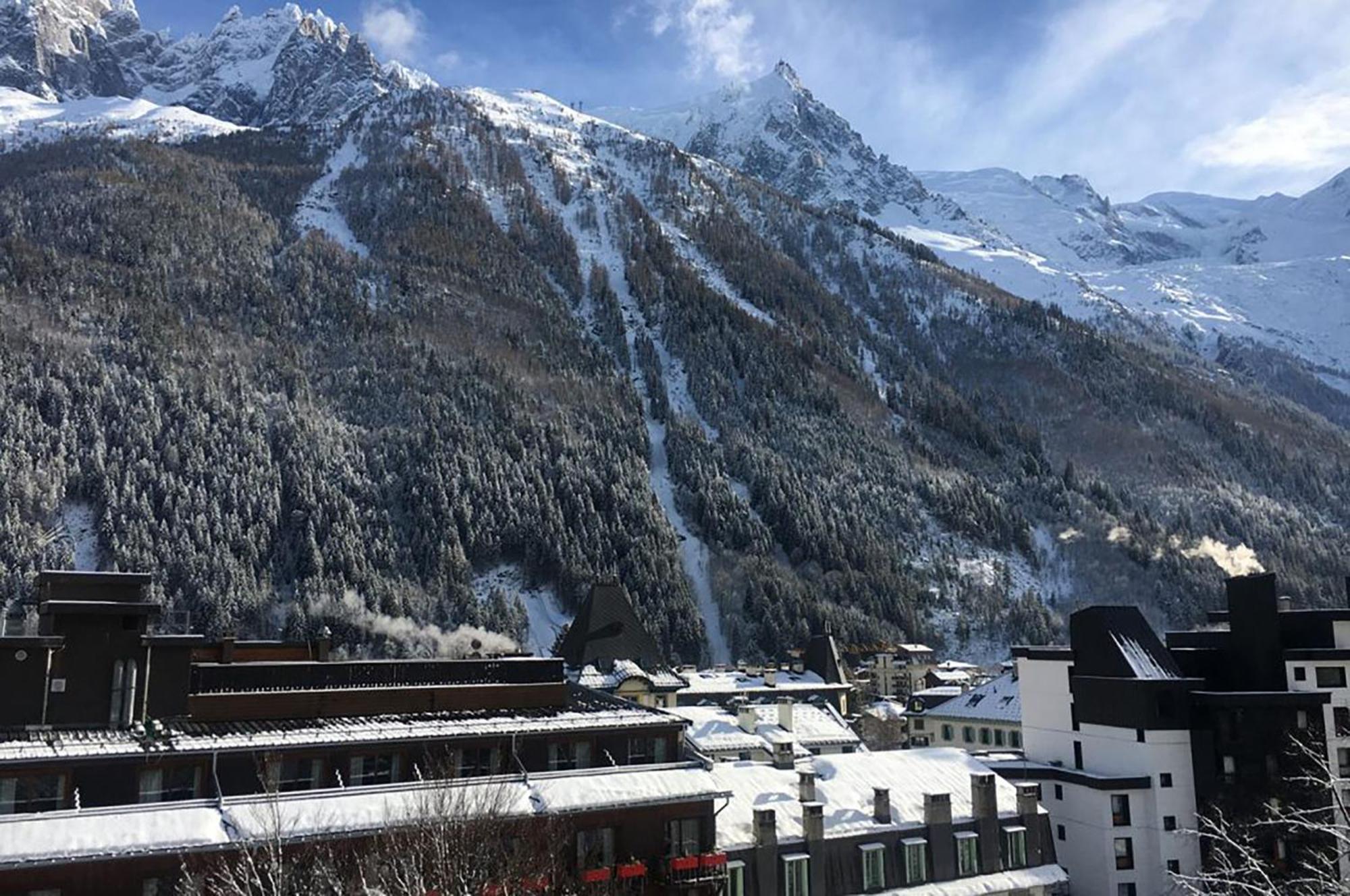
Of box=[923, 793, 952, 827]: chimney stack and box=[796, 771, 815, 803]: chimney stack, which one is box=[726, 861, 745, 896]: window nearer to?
box=[796, 771, 815, 803]: chimney stack

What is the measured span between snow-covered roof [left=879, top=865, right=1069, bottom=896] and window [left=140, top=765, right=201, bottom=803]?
92.0 feet

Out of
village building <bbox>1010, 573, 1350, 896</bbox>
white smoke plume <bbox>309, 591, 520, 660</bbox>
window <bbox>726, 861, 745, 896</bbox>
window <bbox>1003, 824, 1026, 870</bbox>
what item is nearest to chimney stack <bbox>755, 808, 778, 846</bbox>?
window <bbox>726, 861, 745, 896</bbox>

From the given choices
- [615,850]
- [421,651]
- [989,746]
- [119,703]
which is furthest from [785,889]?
[421,651]

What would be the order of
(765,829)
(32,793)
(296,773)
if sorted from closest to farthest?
(32,793), (296,773), (765,829)

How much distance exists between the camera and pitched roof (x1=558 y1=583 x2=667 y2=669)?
378 ft

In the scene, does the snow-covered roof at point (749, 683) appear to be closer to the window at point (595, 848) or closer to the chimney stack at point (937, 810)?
the chimney stack at point (937, 810)

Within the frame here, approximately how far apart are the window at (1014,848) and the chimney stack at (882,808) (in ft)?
21.4

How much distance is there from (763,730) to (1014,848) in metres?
29.0

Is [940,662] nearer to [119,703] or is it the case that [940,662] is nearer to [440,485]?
[440,485]

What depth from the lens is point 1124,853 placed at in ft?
193

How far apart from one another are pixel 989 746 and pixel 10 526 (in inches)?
5104

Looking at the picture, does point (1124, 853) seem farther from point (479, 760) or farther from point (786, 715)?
point (479, 760)

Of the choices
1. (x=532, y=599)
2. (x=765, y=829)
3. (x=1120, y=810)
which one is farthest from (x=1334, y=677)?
(x=532, y=599)

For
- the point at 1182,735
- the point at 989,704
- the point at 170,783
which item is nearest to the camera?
Result: the point at 170,783
